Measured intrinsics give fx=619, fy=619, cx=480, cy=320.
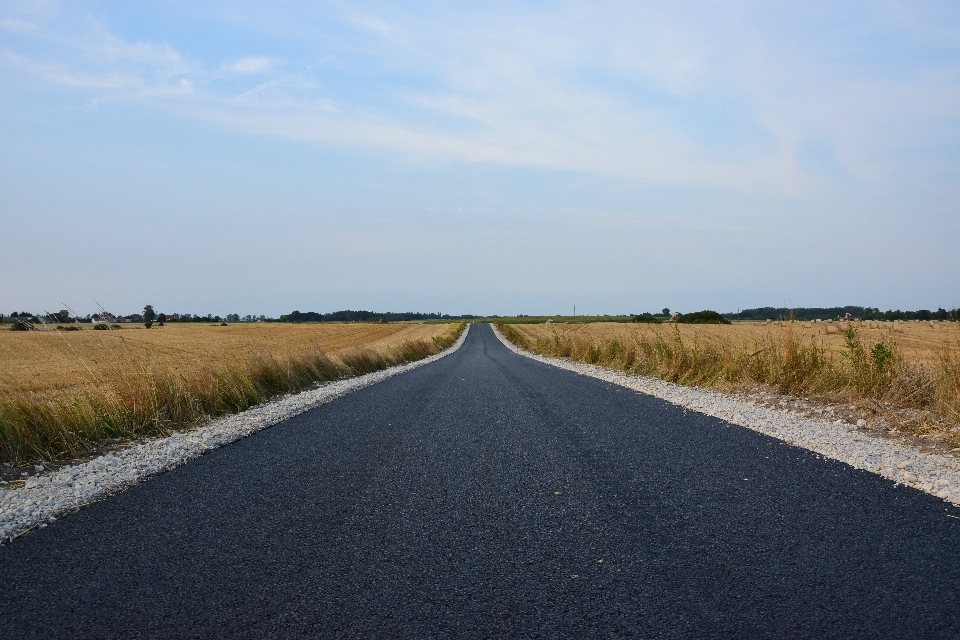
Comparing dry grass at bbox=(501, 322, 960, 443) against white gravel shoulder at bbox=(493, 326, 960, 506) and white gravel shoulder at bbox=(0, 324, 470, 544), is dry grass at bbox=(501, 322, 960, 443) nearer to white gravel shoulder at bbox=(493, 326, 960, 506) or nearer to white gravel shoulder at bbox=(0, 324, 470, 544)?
white gravel shoulder at bbox=(493, 326, 960, 506)

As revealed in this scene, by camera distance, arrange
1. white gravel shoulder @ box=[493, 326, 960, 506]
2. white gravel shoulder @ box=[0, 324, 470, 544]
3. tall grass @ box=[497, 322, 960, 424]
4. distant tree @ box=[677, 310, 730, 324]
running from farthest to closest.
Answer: distant tree @ box=[677, 310, 730, 324]
tall grass @ box=[497, 322, 960, 424]
white gravel shoulder @ box=[493, 326, 960, 506]
white gravel shoulder @ box=[0, 324, 470, 544]

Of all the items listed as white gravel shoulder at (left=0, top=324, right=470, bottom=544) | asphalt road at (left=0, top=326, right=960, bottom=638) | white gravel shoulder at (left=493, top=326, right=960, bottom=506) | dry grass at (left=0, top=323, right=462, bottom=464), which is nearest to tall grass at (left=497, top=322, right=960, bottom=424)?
white gravel shoulder at (left=493, top=326, right=960, bottom=506)

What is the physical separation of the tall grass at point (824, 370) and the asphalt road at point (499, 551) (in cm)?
412

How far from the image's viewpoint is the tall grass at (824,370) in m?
9.27

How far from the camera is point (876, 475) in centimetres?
552

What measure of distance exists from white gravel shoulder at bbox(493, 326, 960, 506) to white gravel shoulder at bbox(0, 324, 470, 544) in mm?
6761

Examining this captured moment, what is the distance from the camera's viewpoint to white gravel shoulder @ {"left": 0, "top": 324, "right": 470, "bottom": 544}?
4.68 m

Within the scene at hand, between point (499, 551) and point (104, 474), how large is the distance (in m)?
4.27

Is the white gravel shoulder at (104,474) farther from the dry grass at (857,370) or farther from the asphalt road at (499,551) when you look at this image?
the dry grass at (857,370)

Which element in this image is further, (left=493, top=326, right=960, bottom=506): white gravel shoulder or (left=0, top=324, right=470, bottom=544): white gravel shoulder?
(left=493, top=326, right=960, bottom=506): white gravel shoulder

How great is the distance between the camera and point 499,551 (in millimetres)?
3779

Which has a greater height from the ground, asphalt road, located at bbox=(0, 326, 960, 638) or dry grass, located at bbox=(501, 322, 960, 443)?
dry grass, located at bbox=(501, 322, 960, 443)

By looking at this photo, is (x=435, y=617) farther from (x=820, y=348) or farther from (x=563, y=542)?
(x=820, y=348)

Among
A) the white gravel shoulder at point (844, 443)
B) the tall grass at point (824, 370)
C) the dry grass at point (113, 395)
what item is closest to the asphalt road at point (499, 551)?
the white gravel shoulder at point (844, 443)
